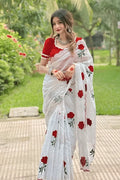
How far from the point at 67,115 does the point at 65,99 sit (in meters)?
0.15

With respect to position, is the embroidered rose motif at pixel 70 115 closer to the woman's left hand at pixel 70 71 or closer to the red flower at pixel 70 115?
the red flower at pixel 70 115

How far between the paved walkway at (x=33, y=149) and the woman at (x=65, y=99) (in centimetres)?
48

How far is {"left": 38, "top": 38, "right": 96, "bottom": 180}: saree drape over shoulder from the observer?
3514mm

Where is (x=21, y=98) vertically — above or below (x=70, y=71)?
below

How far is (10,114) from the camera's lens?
24.9ft

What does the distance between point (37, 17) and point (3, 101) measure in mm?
7807

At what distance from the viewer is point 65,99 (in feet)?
11.9

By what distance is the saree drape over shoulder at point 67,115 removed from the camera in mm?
3514

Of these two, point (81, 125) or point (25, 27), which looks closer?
point (81, 125)

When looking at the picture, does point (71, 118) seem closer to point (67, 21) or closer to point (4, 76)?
point (67, 21)

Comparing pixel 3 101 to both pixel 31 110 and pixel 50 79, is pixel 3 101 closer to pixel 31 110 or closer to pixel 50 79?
pixel 31 110

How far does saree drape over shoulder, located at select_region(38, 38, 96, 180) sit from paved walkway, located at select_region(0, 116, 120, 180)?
0.48 metres

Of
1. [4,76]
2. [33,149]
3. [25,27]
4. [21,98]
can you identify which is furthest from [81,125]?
[25,27]

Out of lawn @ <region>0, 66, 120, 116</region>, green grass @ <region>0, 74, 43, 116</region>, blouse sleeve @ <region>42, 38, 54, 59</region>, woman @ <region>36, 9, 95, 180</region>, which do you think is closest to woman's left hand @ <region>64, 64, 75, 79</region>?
woman @ <region>36, 9, 95, 180</region>
